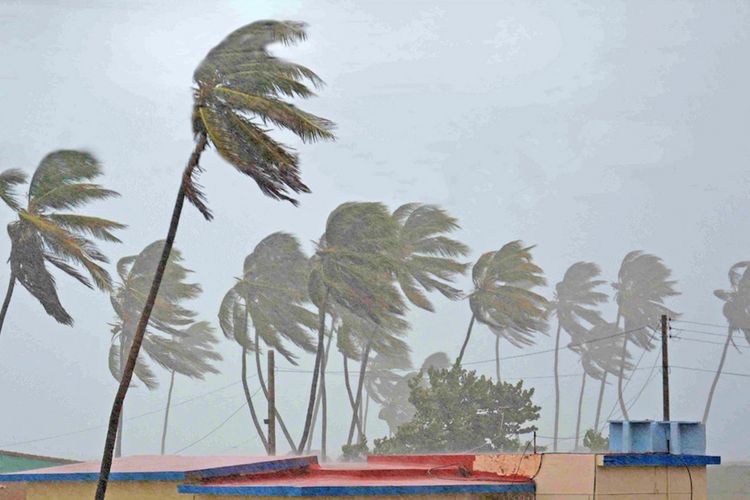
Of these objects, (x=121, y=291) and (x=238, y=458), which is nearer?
(x=238, y=458)

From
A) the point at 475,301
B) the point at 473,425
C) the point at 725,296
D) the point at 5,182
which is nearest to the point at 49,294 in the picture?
the point at 5,182

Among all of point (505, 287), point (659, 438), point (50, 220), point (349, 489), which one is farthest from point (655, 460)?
point (505, 287)

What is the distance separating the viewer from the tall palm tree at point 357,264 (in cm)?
5778

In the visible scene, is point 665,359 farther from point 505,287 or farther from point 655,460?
point 505,287

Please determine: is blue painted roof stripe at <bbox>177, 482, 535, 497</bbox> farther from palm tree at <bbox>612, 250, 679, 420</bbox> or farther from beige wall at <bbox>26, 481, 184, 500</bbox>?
palm tree at <bbox>612, 250, 679, 420</bbox>

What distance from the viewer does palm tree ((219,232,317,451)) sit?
202ft

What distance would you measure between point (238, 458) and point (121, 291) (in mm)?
38906

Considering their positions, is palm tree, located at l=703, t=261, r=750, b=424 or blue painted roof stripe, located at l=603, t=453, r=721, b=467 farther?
palm tree, located at l=703, t=261, r=750, b=424

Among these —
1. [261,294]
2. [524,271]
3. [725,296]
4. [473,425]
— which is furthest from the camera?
[725,296]

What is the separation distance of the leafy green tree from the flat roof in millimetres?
27482

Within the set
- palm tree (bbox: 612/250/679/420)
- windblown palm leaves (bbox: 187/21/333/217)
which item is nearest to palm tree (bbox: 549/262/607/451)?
palm tree (bbox: 612/250/679/420)

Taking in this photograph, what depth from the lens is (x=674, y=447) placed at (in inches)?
950

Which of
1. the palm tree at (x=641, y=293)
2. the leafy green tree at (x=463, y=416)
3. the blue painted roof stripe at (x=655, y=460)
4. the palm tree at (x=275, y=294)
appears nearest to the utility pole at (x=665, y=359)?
the blue painted roof stripe at (x=655, y=460)

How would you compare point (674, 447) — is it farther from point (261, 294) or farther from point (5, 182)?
point (261, 294)
